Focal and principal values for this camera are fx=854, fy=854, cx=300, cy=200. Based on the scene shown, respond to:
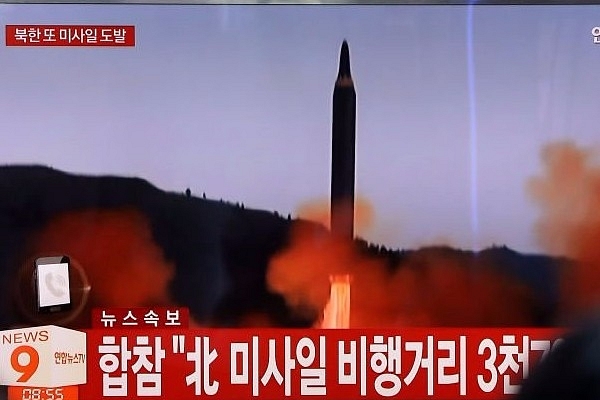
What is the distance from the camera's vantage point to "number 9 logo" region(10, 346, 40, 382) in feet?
6.97

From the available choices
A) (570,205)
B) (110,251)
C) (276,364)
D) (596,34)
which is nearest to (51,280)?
(110,251)

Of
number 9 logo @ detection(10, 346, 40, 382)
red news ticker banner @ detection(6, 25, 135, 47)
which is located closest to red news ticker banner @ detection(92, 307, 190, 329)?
number 9 logo @ detection(10, 346, 40, 382)

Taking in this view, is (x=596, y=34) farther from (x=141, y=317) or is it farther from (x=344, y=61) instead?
(x=141, y=317)

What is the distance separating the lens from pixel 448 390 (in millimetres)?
2164

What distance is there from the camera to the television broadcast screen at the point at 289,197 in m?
2.13

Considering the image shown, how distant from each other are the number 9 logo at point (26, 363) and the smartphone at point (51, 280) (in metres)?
0.10

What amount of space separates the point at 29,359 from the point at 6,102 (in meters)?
0.64

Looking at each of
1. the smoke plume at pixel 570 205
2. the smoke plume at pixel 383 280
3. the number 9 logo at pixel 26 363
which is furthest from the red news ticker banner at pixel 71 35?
the smoke plume at pixel 570 205

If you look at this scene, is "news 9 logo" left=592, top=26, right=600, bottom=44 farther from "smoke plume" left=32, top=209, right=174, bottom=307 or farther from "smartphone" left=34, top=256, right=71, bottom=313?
"smartphone" left=34, top=256, right=71, bottom=313

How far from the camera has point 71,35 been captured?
2.13 m

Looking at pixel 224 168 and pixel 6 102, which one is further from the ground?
pixel 6 102

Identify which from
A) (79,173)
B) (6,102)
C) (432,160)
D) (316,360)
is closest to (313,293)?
(316,360)

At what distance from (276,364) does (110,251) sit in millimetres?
502

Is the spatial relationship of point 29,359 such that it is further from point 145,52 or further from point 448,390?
point 448,390
